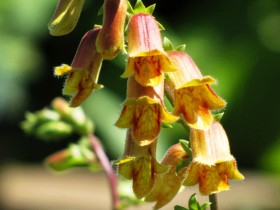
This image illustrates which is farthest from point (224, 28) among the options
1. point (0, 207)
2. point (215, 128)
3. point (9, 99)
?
point (215, 128)

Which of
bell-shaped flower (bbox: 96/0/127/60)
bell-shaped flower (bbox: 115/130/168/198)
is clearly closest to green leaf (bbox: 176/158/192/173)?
bell-shaped flower (bbox: 115/130/168/198)

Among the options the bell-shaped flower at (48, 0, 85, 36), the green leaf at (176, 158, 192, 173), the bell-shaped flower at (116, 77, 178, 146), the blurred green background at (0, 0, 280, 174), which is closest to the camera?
the bell-shaped flower at (116, 77, 178, 146)

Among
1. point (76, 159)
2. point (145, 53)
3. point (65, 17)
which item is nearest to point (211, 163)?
point (145, 53)

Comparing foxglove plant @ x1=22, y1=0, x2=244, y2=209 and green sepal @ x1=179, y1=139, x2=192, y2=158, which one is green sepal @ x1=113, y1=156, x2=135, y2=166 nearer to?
foxglove plant @ x1=22, y1=0, x2=244, y2=209

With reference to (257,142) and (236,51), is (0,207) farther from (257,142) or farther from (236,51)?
(236,51)

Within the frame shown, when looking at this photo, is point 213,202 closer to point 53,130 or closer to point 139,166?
point 139,166

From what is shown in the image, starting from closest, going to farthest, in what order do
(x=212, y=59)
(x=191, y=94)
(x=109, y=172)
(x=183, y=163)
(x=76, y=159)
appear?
(x=191, y=94)
(x=183, y=163)
(x=109, y=172)
(x=76, y=159)
(x=212, y=59)
